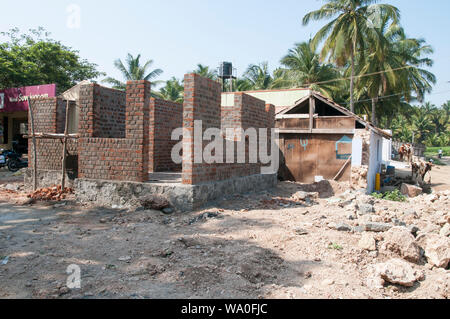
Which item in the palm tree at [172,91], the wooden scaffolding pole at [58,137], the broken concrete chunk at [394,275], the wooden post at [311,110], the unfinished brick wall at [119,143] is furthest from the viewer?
the palm tree at [172,91]

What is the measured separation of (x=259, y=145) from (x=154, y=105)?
3019 millimetres

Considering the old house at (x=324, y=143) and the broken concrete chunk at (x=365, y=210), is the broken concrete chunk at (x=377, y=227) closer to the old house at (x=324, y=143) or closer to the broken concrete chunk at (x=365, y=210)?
the broken concrete chunk at (x=365, y=210)

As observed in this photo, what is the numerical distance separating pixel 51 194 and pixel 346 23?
17.9m

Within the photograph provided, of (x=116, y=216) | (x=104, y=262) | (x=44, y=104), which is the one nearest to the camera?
(x=104, y=262)

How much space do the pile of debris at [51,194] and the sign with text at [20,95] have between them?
1068 cm

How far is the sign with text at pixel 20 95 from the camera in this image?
17.2m

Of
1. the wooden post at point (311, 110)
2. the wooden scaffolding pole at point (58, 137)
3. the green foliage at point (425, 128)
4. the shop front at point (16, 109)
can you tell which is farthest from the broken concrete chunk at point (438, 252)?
the green foliage at point (425, 128)

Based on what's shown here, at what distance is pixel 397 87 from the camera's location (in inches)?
948

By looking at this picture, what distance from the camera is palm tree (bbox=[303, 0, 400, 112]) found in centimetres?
1861

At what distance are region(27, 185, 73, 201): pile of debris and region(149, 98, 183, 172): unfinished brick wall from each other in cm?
212

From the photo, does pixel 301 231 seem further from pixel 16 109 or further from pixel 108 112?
pixel 16 109

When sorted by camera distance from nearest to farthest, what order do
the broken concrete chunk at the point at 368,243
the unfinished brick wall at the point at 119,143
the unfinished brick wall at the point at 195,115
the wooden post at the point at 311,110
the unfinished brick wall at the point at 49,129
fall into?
1. the broken concrete chunk at the point at 368,243
2. the unfinished brick wall at the point at 195,115
3. the unfinished brick wall at the point at 119,143
4. the unfinished brick wall at the point at 49,129
5. the wooden post at the point at 311,110
